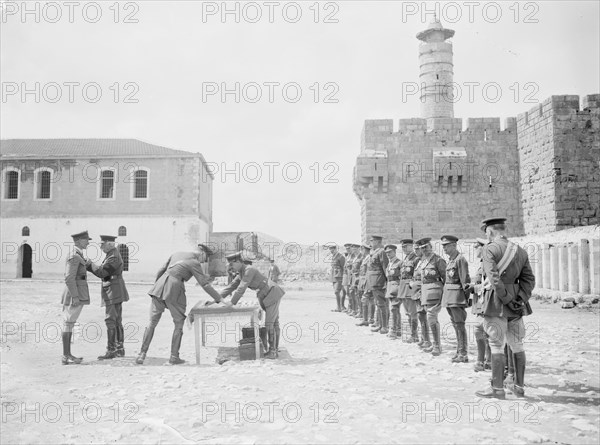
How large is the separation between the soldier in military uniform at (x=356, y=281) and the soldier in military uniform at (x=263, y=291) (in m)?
5.42

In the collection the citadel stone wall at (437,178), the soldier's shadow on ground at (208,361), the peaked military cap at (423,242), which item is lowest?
the soldier's shadow on ground at (208,361)

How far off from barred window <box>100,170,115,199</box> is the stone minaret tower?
1953 centimetres

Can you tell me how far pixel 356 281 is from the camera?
13.6m

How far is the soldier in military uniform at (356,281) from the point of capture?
1360cm

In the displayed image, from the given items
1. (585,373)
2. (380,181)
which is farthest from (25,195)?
(585,373)

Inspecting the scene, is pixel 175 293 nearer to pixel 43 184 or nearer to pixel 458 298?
pixel 458 298

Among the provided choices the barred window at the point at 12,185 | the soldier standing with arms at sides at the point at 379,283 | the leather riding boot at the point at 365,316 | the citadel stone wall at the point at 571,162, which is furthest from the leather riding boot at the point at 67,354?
the barred window at the point at 12,185

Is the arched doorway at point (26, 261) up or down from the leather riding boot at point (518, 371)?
up

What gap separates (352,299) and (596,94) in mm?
15174

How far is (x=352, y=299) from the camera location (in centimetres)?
1433

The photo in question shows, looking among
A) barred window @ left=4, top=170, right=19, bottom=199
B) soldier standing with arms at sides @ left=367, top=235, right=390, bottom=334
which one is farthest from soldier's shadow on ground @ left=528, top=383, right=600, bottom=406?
barred window @ left=4, top=170, right=19, bottom=199

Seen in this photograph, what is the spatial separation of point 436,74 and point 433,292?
79.7ft

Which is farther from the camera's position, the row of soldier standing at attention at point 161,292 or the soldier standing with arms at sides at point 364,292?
the soldier standing with arms at sides at point 364,292

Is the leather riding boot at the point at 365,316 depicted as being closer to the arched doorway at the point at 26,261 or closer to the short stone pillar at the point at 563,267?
the short stone pillar at the point at 563,267
